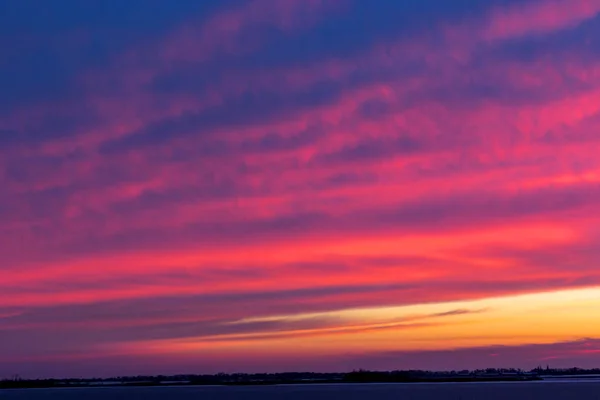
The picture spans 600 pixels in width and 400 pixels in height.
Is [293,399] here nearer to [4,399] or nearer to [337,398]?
[337,398]

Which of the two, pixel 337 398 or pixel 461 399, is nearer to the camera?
pixel 461 399

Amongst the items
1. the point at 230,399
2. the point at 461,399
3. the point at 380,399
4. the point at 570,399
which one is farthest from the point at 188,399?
the point at 570,399

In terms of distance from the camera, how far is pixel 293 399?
12119 centimetres

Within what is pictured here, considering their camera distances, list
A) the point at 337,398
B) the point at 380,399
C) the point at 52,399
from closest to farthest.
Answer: the point at 380,399 → the point at 337,398 → the point at 52,399

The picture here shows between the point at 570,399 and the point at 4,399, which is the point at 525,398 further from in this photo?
the point at 4,399

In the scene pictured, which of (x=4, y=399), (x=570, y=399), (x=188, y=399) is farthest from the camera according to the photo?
(x=4, y=399)

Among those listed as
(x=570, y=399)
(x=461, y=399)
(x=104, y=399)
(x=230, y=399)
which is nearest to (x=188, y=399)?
(x=230, y=399)

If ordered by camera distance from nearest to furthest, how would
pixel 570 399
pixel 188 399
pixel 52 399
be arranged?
1. pixel 570 399
2. pixel 188 399
3. pixel 52 399

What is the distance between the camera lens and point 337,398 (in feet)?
415

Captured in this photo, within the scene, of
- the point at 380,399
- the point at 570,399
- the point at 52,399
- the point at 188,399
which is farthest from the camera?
the point at 52,399

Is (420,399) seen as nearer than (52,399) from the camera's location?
Yes

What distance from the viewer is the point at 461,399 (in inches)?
4574

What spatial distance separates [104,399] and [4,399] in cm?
2364

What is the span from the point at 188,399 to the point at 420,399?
35725 mm
